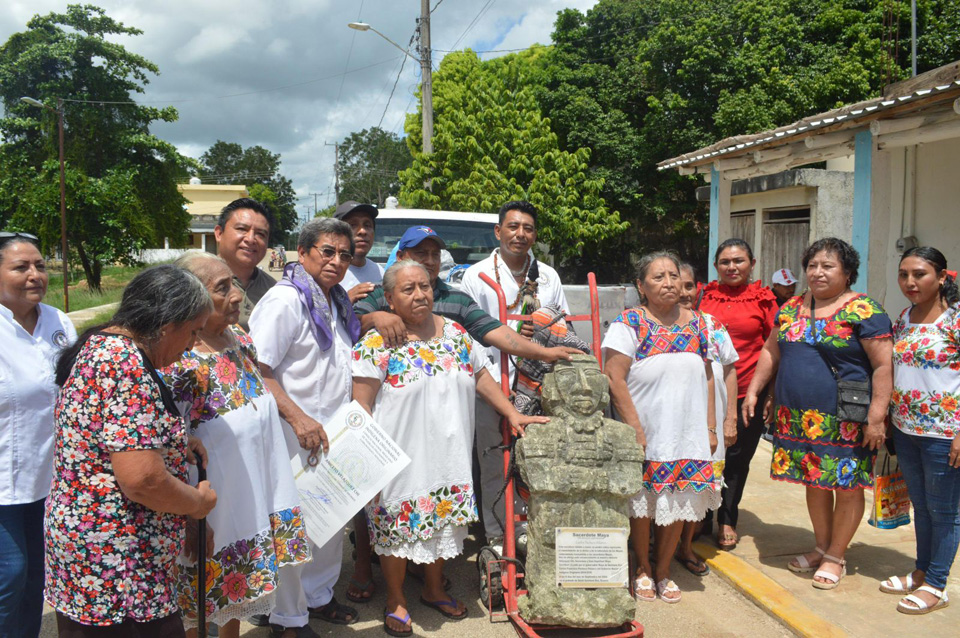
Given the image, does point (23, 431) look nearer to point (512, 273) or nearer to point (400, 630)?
point (400, 630)

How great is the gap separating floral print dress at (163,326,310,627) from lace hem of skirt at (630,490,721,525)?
1873 millimetres

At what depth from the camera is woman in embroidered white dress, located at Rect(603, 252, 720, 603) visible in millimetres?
3570

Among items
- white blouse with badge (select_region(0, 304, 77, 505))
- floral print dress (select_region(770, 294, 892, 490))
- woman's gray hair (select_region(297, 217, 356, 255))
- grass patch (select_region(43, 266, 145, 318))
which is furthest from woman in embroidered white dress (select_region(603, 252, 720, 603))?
grass patch (select_region(43, 266, 145, 318))

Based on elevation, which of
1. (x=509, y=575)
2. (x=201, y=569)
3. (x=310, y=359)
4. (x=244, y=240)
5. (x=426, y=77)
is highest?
(x=426, y=77)

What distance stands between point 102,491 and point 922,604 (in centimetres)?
383

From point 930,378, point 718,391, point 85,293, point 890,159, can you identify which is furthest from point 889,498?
point 85,293

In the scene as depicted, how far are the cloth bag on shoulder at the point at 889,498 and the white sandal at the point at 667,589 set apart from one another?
1.17m

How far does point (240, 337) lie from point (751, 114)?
54.2 feet

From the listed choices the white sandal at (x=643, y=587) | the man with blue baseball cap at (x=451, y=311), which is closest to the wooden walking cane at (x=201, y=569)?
the man with blue baseball cap at (x=451, y=311)

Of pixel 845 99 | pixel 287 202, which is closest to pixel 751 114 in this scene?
pixel 845 99

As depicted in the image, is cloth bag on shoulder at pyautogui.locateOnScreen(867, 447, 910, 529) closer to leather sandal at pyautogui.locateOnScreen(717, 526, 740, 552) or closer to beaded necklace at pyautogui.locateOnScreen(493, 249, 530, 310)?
leather sandal at pyautogui.locateOnScreen(717, 526, 740, 552)

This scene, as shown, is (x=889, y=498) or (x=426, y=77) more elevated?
(x=426, y=77)

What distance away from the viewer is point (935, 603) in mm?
3459

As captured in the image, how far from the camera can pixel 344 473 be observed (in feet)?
9.91
